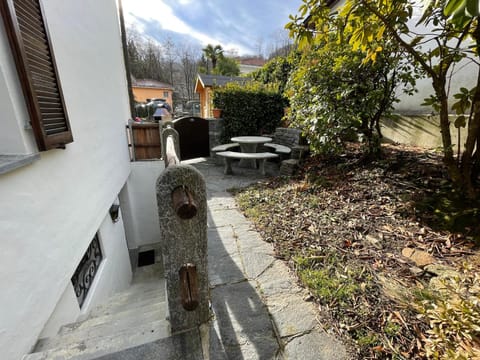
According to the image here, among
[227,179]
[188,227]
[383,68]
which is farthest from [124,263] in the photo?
[383,68]

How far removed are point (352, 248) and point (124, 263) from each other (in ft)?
11.9

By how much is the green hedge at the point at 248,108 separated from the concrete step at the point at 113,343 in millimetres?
6490

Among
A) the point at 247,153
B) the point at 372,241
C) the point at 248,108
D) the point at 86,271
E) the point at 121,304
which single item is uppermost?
the point at 248,108

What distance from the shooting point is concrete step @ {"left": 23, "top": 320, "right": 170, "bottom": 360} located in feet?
2.89

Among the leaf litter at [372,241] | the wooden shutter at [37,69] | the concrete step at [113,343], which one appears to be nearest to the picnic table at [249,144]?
the leaf litter at [372,241]

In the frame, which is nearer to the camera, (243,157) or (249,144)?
(243,157)

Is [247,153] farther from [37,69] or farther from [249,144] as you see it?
[37,69]

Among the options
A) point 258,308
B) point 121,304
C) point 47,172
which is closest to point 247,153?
point 121,304

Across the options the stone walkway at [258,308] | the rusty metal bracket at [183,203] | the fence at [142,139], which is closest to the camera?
the rusty metal bracket at [183,203]

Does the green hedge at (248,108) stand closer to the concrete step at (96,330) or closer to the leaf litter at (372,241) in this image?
the leaf litter at (372,241)

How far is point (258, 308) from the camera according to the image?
1737 mm

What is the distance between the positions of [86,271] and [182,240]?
2.07m

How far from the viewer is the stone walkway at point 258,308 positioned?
1413 mm

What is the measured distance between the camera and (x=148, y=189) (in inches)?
186
